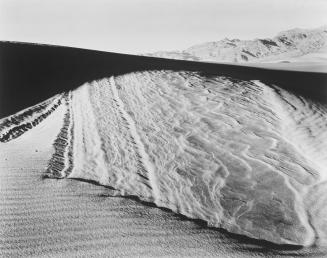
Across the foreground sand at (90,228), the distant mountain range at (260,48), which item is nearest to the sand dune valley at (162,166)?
the foreground sand at (90,228)

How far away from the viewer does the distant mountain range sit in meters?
38.7

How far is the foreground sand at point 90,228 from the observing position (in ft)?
8.73

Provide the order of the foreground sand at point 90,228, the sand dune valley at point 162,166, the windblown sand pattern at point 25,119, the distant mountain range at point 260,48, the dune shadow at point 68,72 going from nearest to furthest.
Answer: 1. the foreground sand at point 90,228
2. the sand dune valley at point 162,166
3. the windblown sand pattern at point 25,119
4. the dune shadow at point 68,72
5. the distant mountain range at point 260,48

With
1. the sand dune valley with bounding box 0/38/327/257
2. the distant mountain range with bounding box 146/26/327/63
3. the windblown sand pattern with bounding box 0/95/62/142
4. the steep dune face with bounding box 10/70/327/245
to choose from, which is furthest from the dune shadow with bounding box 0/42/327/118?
the distant mountain range with bounding box 146/26/327/63

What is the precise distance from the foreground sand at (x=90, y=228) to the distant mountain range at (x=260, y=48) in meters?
34.1

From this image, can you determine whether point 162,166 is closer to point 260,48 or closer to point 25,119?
point 25,119

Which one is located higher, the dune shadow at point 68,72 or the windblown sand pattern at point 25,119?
the dune shadow at point 68,72

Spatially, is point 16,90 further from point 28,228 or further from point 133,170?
point 28,228

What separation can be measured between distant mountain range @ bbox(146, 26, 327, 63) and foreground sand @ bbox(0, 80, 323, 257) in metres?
34.1

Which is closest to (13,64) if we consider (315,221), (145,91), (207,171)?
(145,91)

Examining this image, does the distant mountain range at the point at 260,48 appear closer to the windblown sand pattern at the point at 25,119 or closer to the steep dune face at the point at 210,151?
the steep dune face at the point at 210,151

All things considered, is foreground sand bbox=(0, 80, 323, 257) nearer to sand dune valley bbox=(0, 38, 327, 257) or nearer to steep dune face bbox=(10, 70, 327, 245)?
sand dune valley bbox=(0, 38, 327, 257)

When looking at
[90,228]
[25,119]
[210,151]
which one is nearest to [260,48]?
[25,119]

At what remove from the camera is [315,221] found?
335 centimetres
